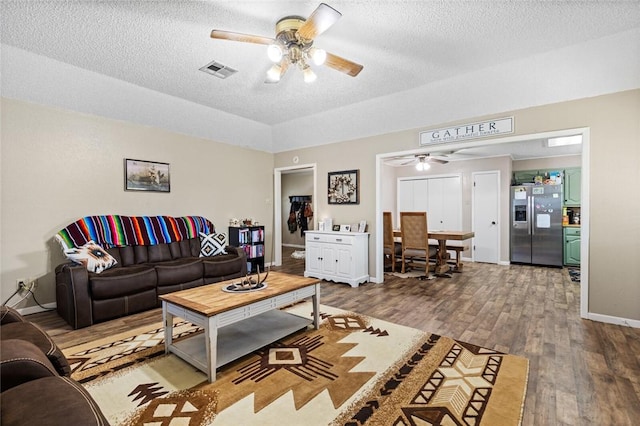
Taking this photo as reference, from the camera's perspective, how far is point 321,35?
2998mm

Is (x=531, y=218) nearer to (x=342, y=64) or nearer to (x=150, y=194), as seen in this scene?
(x=342, y=64)

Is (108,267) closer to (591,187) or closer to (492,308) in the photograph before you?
(492,308)

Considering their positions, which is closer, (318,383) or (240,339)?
(318,383)

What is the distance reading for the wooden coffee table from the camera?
2111 mm

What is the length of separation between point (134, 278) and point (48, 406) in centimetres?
264

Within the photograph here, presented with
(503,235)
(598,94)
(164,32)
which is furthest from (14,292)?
(503,235)

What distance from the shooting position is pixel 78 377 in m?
2.12

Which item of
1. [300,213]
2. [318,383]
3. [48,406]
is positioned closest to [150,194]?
[318,383]

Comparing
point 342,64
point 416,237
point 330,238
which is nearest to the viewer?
point 342,64

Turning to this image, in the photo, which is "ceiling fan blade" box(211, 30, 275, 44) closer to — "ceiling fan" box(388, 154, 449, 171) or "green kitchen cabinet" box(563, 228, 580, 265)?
"ceiling fan" box(388, 154, 449, 171)

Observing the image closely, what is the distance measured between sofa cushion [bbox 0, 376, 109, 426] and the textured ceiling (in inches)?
110

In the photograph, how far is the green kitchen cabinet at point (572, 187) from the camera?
6.45 meters

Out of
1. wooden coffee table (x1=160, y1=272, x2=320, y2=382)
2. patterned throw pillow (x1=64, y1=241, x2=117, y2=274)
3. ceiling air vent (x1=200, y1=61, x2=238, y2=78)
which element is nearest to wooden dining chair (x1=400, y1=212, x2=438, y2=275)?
wooden coffee table (x1=160, y1=272, x2=320, y2=382)

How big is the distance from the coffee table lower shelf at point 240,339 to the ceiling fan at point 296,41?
2.39 m
